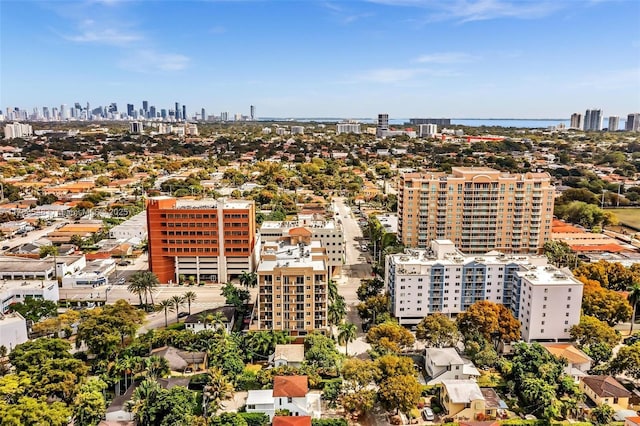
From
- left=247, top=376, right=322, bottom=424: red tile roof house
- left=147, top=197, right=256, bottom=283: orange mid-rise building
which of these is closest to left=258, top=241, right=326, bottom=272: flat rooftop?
left=147, top=197, right=256, bottom=283: orange mid-rise building

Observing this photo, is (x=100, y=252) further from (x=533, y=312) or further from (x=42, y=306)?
(x=533, y=312)

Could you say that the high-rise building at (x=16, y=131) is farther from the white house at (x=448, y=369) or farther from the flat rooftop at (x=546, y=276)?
the white house at (x=448, y=369)

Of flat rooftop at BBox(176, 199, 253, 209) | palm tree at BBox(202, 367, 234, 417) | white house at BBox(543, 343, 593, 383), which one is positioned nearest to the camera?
palm tree at BBox(202, 367, 234, 417)

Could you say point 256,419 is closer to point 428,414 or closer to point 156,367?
point 156,367

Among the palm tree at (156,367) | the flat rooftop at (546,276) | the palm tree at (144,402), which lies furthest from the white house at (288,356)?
the flat rooftop at (546,276)

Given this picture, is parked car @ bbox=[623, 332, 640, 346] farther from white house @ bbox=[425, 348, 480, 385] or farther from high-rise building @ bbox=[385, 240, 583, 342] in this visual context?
white house @ bbox=[425, 348, 480, 385]

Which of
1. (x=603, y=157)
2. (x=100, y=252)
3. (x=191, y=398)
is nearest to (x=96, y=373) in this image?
(x=191, y=398)
